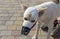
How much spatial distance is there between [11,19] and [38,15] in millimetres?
1679

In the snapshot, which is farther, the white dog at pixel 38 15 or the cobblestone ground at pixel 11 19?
the cobblestone ground at pixel 11 19

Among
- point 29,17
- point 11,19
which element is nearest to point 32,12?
point 29,17

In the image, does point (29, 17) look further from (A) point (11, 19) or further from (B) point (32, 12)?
(A) point (11, 19)

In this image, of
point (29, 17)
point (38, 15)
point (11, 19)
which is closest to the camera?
point (29, 17)

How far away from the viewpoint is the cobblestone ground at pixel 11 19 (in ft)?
14.5

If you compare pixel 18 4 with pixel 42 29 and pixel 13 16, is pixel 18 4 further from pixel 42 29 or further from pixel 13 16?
pixel 42 29

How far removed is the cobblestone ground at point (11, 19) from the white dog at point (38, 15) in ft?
2.26

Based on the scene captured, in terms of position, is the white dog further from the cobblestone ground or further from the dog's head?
the cobblestone ground

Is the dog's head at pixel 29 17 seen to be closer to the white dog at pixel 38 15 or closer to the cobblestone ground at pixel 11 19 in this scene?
the white dog at pixel 38 15

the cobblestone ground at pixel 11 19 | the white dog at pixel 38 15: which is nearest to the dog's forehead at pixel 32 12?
the white dog at pixel 38 15

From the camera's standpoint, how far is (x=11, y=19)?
16.6 ft

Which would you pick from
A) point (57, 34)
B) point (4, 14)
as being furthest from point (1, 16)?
point (57, 34)

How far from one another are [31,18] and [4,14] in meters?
2.04

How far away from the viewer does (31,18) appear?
3.38 m
